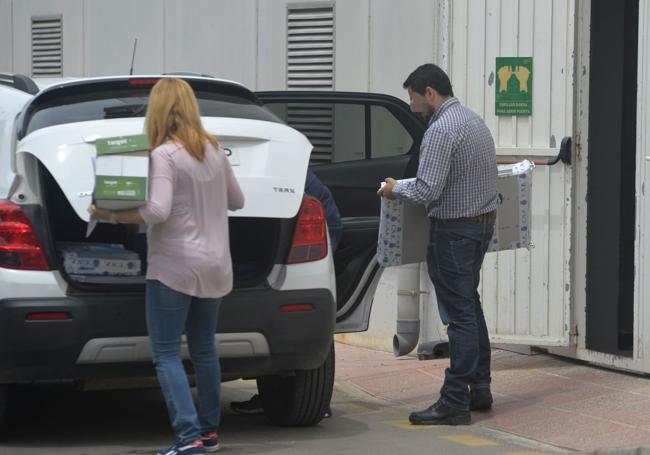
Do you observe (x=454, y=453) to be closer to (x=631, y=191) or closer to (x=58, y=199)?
(x=58, y=199)

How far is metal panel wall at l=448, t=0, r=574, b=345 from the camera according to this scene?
860 cm

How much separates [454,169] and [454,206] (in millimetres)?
189

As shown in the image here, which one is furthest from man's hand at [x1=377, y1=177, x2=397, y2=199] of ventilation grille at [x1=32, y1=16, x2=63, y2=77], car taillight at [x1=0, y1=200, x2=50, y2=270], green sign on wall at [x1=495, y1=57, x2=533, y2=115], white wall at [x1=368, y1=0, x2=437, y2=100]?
ventilation grille at [x1=32, y1=16, x2=63, y2=77]

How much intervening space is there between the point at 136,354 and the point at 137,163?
939 millimetres

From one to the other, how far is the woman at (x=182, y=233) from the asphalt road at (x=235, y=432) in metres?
0.57

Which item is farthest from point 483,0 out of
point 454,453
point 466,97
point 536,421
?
point 454,453

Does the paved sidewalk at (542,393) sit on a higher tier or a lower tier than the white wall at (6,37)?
lower

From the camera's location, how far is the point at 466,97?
8969 millimetres

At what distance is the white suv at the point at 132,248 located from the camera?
5.97 m

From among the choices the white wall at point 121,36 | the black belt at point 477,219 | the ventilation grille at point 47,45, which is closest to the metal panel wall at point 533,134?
the black belt at point 477,219

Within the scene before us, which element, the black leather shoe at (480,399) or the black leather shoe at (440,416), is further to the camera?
the black leather shoe at (480,399)

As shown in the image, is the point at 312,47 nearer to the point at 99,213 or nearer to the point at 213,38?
the point at 213,38

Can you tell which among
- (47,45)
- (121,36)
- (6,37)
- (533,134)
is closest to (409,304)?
(533,134)

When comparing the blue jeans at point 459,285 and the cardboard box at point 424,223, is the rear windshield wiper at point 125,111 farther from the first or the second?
the blue jeans at point 459,285
